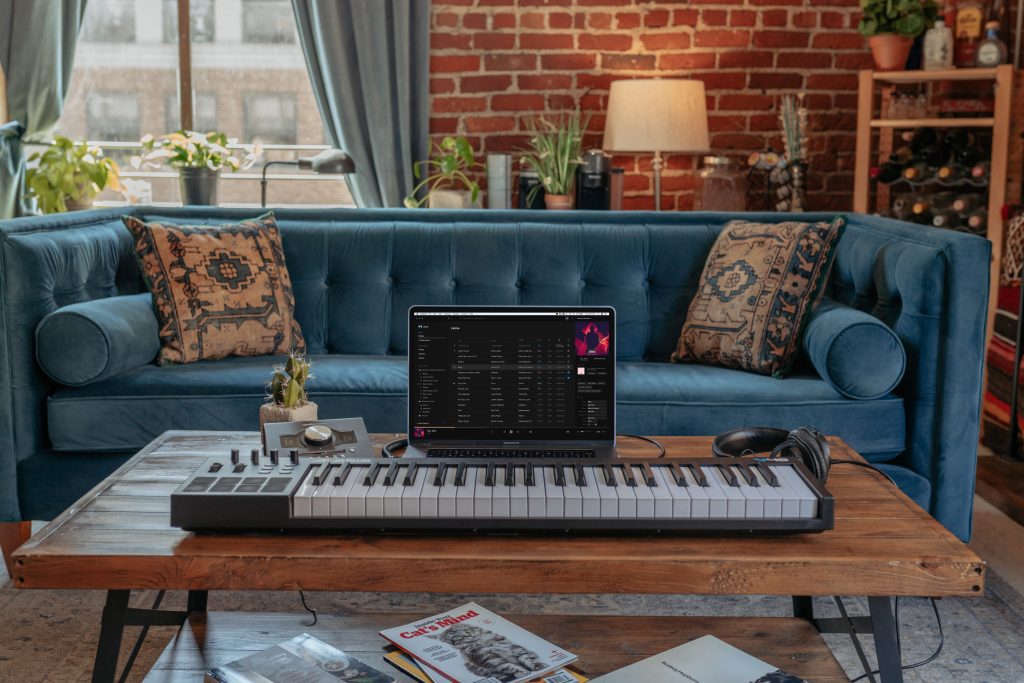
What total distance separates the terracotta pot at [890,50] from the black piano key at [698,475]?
2.83 meters

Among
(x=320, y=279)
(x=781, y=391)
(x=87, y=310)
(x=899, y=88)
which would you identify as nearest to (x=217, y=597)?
(x=87, y=310)

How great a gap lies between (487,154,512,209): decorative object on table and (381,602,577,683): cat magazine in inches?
92.3

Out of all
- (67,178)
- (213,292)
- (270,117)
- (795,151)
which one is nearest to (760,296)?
(795,151)

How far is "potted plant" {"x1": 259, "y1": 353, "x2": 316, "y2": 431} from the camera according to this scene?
76.2 inches

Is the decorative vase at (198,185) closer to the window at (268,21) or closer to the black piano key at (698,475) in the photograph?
the window at (268,21)

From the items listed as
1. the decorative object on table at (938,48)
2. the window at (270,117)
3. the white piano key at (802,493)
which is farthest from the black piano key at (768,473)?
the window at (270,117)

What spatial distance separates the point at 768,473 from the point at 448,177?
2.80 meters

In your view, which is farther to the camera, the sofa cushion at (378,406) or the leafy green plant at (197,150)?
the leafy green plant at (197,150)

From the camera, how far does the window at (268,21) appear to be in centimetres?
433

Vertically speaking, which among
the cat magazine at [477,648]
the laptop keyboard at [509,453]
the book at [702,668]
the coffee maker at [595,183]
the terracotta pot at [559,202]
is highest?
the coffee maker at [595,183]

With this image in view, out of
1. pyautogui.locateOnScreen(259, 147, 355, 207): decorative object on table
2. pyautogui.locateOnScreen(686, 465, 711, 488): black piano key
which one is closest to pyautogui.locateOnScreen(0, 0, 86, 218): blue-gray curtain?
pyautogui.locateOnScreen(259, 147, 355, 207): decorative object on table

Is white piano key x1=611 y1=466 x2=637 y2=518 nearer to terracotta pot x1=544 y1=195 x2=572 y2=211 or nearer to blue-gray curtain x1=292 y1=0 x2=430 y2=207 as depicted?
terracotta pot x1=544 y1=195 x2=572 y2=211

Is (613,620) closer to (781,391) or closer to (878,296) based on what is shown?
(781,391)

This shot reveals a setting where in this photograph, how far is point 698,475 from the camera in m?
1.48
